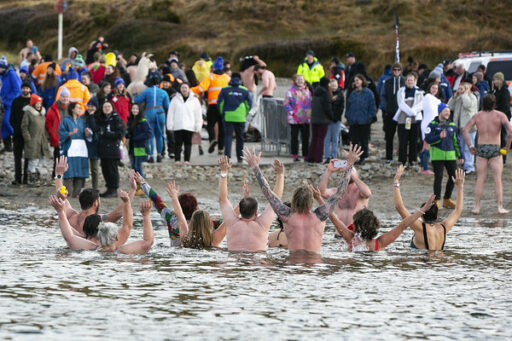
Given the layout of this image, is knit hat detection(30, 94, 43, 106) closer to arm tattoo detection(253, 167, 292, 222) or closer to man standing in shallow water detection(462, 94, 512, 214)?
man standing in shallow water detection(462, 94, 512, 214)

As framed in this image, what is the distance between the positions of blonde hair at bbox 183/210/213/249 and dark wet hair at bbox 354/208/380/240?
1.84 metres

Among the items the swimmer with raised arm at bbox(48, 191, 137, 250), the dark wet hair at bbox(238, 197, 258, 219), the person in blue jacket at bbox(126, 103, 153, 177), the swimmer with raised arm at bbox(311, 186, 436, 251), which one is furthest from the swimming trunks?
the swimmer with raised arm at bbox(48, 191, 137, 250)

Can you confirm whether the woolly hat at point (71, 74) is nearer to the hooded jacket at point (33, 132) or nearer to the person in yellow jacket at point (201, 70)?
the hooded jacket at point (33, 132)

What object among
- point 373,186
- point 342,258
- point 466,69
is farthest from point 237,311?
point 466,69

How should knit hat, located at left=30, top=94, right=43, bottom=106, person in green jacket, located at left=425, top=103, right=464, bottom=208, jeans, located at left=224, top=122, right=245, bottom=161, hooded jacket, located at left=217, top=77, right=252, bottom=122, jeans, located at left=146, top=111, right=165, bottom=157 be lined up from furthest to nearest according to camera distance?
jeans, located at left=224, top=122, right=245, bottom=161 < hooded jacket, located at left=217, top=77, right=252, bottom=122 < jeans, located at left=146, top=111, right=165, bottom=157 < knit hat, located at left=30, top=94, right=43, bottom=106 < person in green jacket, located at left=425, top=103, right=464, bottom=208

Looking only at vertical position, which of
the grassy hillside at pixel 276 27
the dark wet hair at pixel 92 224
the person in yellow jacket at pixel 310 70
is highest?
the grassy hillside at pixel 276 27

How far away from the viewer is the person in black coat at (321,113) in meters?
21.5

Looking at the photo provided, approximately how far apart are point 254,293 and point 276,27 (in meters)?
54.0

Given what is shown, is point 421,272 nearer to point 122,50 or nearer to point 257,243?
point 257,243

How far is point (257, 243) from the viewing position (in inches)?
474

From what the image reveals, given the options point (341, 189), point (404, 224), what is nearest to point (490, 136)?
point (404, 224)

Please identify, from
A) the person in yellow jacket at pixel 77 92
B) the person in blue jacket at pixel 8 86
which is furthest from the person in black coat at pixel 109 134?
the person in blue jacket at pixel 8 86

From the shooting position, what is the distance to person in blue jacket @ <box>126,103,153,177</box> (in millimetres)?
19062

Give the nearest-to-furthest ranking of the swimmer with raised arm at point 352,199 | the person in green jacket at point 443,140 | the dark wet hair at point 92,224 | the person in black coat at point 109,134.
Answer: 1. the dark wet hair at point 92,224
2. the swimmer with raised arm at point 352,199
3. the person in green jacket at point 443,140
4. the person in black coat at point 109,134
